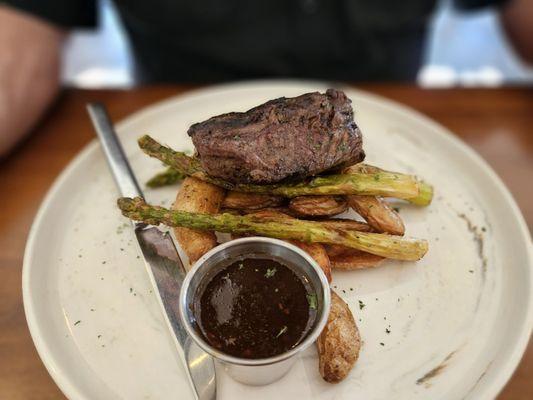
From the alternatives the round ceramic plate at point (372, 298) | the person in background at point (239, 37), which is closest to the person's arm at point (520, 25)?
the person in background at point (239, 37)

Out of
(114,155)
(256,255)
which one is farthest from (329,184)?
(114,155)

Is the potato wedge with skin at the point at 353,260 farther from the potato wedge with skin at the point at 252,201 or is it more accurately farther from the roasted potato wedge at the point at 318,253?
the potato wedge with skin at the point at 252,201

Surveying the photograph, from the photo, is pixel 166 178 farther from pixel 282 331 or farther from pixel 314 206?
pixel 282 331

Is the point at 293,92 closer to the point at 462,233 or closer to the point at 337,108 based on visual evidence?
the point at 337,108

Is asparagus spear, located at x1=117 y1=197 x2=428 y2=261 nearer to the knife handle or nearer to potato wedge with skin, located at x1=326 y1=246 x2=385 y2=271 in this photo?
potato wedge with skin, located at x1=326 y1=246 x2=385 y2=271

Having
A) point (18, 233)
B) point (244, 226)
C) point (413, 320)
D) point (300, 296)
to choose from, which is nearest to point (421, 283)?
point (413, 320)

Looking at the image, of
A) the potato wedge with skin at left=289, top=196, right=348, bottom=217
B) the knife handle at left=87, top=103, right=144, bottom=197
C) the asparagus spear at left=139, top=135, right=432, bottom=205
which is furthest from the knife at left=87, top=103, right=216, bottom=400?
the potato wedge with skin at left=289, top=196, right=348, bottom=217
